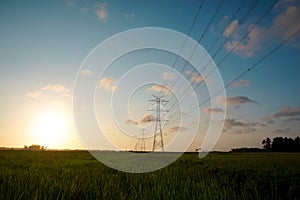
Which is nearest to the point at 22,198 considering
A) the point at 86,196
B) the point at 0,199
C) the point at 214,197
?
the point at 0,199

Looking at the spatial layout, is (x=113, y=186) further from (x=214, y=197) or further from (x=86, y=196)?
(x=214, y=197)

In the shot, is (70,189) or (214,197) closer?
(214,197)

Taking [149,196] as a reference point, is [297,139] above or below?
above

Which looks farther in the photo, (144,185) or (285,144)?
(285,144)

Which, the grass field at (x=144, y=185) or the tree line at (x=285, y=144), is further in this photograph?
the tree line at (x=285, y=144)

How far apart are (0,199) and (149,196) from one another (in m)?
2.43

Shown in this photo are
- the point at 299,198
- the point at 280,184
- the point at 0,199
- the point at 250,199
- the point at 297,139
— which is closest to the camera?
→ the point at 0,199

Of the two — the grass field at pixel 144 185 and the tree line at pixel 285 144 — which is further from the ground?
the tree line at pixel 285 144

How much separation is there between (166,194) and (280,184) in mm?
4466

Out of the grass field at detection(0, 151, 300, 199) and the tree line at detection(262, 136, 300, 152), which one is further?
the tree line at detection(262, 136, 300, 152)

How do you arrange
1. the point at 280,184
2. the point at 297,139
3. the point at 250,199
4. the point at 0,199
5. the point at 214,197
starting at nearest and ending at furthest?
the point at 0,199 → the point at 214,197 → the point at 250,199 → the point at 280,184 → the point at 297,139

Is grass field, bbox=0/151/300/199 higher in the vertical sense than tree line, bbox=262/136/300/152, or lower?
lower

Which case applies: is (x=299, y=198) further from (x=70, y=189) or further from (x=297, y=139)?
(x=297, y=139)

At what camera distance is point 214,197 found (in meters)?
5.12
